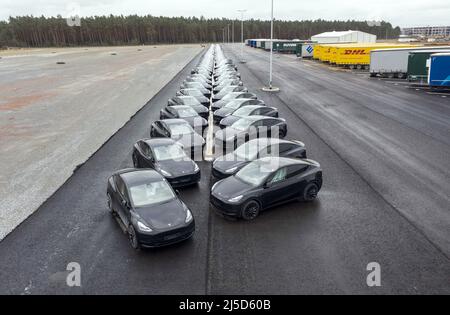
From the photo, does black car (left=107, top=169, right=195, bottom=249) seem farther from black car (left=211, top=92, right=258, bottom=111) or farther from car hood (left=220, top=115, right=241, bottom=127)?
black car (left=211, top=92, right=258, bottom=111)

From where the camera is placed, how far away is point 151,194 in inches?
417

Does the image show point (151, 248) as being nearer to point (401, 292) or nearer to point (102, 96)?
point (401, 292)

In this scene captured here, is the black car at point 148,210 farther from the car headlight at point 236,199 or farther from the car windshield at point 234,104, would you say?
the car windshield at point 234,104

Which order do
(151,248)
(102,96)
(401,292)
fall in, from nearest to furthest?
(401,292), (151,248), (102,96)

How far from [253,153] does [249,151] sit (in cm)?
27

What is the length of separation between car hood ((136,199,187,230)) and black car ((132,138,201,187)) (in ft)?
9.64

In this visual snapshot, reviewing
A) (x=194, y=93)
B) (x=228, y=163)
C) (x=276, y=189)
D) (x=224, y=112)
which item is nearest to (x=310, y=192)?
(x=276, y=189)

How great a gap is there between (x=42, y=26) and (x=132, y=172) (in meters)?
167

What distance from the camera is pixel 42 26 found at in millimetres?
151625

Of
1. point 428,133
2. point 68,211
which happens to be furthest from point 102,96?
point 428,133

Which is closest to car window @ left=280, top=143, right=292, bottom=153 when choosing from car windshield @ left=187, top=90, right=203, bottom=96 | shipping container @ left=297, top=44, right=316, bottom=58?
car windshield @ left=187, top=90, right=203, bottom=96

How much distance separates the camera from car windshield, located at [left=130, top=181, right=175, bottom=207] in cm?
1034

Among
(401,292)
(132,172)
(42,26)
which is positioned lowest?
(401,292)

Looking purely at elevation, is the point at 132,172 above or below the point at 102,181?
above
